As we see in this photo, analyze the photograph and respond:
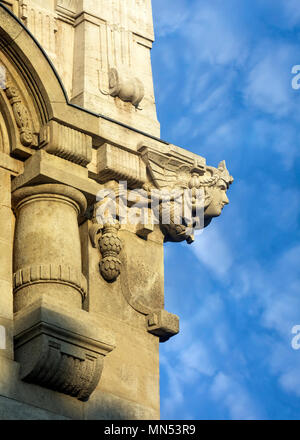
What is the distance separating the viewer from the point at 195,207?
2161cm

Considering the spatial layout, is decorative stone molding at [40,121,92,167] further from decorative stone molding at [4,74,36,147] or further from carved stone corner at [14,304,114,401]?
carved stone corner at [14,304,114,401]

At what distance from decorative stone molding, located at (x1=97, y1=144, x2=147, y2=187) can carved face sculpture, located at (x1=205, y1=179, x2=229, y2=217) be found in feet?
4.41

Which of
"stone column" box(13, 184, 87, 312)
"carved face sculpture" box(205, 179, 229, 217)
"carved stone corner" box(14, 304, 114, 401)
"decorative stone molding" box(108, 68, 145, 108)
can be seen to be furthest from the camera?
"carved face sculpture" box(205, 179, 229, 217)

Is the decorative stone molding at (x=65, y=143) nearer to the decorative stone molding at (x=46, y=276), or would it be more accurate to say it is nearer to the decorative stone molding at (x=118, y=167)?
the decorative stone molding at (x=118, y=167)

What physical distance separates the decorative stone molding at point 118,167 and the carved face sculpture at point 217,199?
4.41ft

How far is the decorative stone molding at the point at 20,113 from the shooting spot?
20.2 m

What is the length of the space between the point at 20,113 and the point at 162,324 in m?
Answer: 3.82

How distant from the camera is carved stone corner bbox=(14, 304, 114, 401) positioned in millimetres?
18359

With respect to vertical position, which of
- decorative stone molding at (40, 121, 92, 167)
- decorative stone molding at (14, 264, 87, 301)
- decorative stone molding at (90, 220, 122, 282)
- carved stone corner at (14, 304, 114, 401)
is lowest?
carved stone corner at (14, 304, 114, 401)

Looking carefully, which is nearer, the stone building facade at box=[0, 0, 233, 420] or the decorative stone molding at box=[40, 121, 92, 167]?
the stone building facade at box=[0, 0, 233, 420]

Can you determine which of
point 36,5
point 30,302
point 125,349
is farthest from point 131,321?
point 36,5

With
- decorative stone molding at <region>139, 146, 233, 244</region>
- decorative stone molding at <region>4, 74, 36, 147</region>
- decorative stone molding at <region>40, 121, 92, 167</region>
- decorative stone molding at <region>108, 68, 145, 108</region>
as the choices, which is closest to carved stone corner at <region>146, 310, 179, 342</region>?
decorative stone molding at <region>139, 146, 233, 244</region>

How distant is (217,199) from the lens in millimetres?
21953
